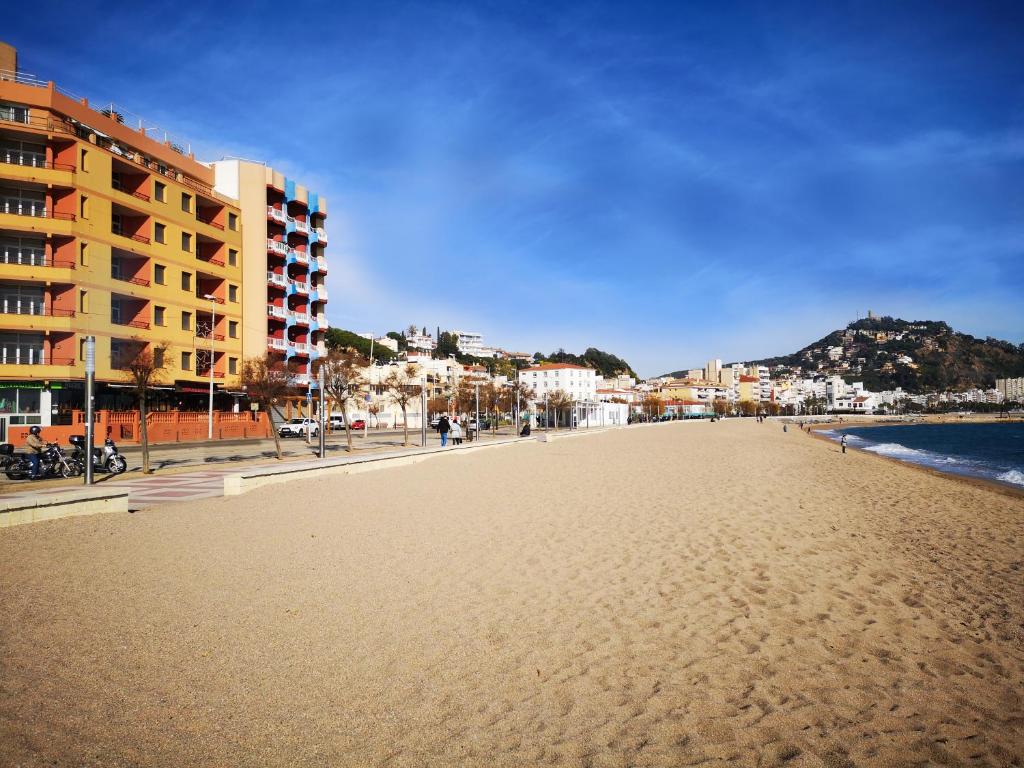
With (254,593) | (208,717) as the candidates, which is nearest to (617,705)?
(208,717)

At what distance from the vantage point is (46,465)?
56.5ft

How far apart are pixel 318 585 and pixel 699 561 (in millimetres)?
4826

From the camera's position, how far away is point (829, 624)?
5891 millimetres

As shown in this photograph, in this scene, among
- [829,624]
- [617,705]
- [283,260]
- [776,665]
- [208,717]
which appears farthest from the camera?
[283,260]

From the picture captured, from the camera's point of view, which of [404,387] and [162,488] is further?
[404,387]

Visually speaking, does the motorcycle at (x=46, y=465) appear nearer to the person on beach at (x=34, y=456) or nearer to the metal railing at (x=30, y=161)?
the person on beach at (x=34, y=456)

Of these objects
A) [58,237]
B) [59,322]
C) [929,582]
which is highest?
[58,237]

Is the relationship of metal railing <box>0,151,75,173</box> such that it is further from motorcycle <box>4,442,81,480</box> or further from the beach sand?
the beach sand

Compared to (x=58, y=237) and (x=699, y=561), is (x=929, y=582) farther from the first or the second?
(x=58, y=237)

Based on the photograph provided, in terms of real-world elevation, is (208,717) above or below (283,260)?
below

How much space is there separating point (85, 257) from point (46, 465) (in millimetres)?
22286

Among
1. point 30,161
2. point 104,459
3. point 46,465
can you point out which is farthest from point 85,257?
point 46,465

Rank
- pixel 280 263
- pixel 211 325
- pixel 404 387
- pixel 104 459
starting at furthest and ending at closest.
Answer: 1. pixel 280 263
2. pixel 404 387
3. pixel 211 325
4. pixel 104 459

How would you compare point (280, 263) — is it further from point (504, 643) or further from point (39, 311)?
point (504, 643)
